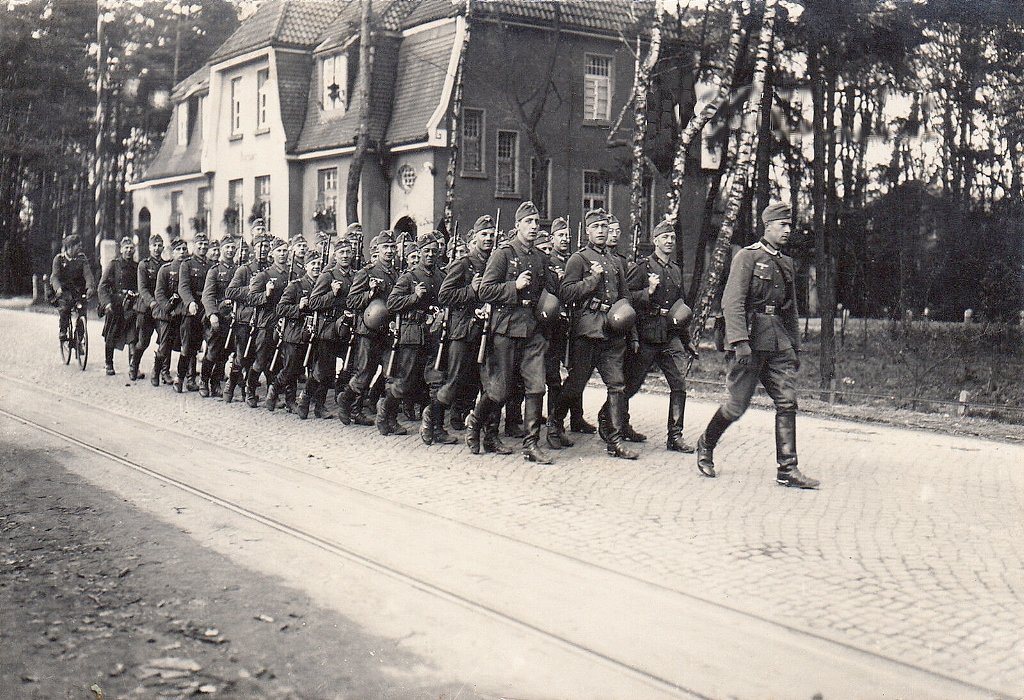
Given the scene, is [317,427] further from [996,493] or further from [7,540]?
[996,493]

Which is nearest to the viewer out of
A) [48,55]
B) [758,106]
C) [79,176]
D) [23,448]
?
[23,448]

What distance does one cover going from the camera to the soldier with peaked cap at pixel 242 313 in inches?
551

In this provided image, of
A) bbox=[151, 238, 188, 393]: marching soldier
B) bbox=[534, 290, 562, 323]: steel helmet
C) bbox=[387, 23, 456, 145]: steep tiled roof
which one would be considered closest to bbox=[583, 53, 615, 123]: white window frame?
bbox=[387, 23, 456, 145]: steep tiled roof

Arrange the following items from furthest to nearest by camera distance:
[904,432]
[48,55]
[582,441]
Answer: [48,55]
[904,432]
[582,441]

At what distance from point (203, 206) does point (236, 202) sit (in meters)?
3.00

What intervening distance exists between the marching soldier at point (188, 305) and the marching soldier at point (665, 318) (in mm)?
7226

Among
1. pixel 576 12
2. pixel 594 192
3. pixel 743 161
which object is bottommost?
pixel 743 161

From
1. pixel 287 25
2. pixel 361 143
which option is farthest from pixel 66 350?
pixel 287 25

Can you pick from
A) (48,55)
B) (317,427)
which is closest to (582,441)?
(317,427)

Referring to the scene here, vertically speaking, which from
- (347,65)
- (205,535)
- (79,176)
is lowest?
(205,535)

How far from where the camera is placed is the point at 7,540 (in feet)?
21.4

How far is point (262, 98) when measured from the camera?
114 feet

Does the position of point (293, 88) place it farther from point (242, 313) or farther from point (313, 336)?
point (313, 336)

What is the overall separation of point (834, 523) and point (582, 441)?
3.91 meters
